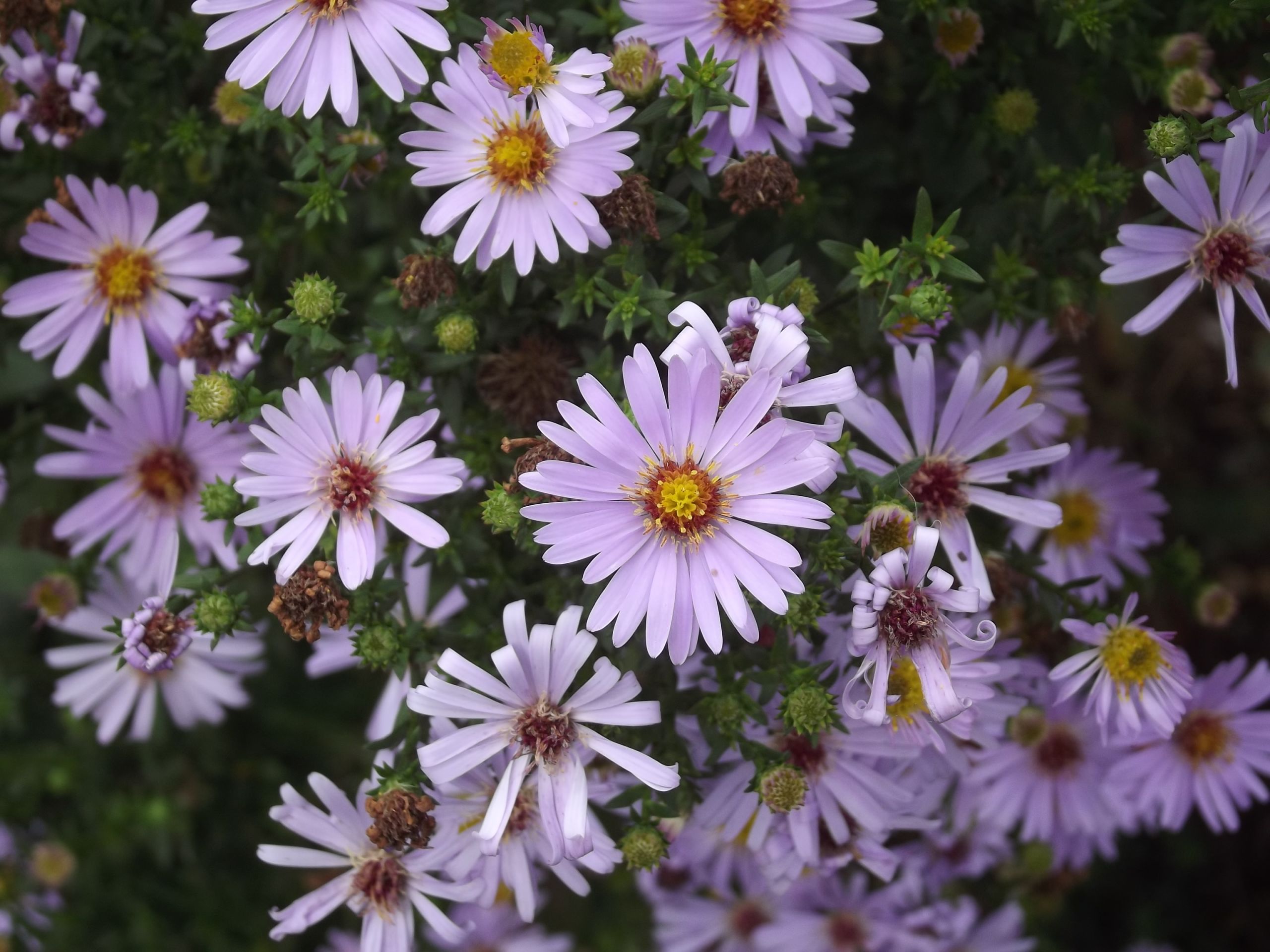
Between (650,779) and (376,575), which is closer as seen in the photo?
(650,779)

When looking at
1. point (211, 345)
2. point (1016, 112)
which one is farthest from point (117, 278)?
point (1016, 112)

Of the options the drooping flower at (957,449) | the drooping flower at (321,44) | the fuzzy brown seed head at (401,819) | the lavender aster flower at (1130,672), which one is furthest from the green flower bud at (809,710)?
the drooping flower at (321,44)

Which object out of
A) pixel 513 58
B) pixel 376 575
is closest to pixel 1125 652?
pixel 376 575

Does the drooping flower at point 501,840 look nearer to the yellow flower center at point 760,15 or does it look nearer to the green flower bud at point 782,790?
the green flower bud at point 782,790

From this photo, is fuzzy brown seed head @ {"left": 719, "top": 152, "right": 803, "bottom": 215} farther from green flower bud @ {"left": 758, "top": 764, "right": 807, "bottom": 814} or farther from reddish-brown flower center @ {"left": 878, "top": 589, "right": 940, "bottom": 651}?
green flower bud @ {"left": 758, "top": 764, "right": 807, "bottom": 814}

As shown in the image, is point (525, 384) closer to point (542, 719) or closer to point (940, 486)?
point (542, 719)

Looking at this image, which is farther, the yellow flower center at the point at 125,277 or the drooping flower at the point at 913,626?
the yellow flower center at the point at 125,277

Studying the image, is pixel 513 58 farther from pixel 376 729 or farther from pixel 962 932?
pixel 962 932
